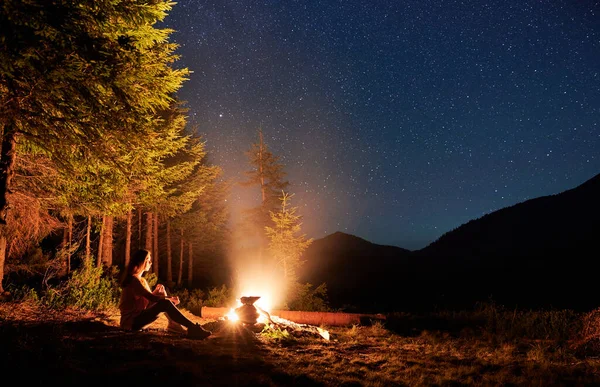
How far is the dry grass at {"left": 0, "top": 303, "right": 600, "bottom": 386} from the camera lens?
4230 millimetres

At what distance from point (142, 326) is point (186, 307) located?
10.1m

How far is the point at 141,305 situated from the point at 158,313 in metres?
0.47

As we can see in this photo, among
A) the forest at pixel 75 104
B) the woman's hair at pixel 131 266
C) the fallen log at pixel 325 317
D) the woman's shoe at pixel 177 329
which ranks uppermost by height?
the forest at pixel 75 104

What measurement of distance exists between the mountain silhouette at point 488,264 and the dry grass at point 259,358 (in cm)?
1450

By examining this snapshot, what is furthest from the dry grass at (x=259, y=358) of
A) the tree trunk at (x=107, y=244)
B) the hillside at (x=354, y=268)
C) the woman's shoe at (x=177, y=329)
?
the hillside at (x=354, y=268)

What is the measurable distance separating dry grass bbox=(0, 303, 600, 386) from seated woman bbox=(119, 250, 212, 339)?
197 millimetres

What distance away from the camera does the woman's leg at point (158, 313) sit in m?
6.00

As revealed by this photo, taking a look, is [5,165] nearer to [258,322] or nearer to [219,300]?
[258,322]

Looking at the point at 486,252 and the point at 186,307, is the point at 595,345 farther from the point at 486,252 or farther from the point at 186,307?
the point at 486,252

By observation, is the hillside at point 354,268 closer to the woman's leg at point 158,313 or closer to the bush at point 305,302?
the bush at point 305,302

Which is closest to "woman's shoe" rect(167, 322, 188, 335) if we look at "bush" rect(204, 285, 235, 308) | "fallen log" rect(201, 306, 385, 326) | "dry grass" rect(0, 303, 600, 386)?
"dry grass" rect(0, 303, 600, 386)

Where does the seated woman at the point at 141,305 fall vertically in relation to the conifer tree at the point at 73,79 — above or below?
below

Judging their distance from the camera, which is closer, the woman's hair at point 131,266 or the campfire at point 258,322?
the woman's hair at point 131,266

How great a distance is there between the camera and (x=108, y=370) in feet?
13.4
